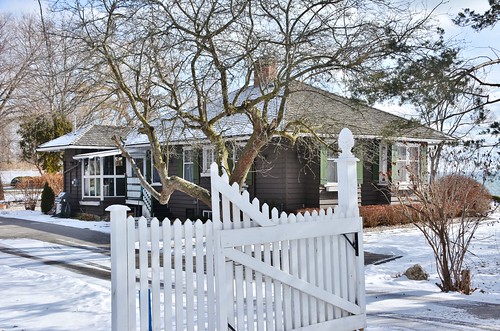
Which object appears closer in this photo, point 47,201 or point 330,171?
point 330,171

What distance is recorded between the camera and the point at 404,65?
917cm

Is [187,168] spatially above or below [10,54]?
below

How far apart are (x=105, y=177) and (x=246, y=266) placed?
791 inches

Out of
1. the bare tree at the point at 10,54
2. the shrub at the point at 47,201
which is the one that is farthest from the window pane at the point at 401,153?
the bare tree at the point at 10,54

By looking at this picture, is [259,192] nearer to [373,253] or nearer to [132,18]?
[373,253]

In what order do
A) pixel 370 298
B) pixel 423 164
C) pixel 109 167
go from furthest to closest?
pixel 109 167 → pixel 423 164 → pixel 370 298

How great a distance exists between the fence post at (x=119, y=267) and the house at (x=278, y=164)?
276 inches

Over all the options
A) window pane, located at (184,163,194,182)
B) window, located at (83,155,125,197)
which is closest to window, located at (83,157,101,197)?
window, located at (83,155,125,197)

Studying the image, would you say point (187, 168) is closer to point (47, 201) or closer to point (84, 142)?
point (84, 142)

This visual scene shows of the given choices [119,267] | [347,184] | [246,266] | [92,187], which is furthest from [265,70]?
[92,187]

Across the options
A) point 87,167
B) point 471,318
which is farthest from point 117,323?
point 87,167

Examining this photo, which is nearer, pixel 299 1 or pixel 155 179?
pixel 299 1

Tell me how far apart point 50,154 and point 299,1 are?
32152 millimetres

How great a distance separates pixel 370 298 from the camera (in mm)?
7879
